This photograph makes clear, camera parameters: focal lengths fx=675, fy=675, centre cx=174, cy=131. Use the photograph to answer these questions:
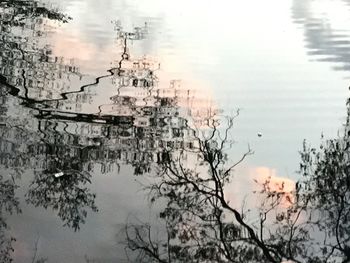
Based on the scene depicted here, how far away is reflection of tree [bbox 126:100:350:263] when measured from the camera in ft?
23.9

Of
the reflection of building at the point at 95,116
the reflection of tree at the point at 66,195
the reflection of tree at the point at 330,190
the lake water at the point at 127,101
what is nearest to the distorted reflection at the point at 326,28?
the lake water at the point at 127,101

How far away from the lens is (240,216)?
8000 mm

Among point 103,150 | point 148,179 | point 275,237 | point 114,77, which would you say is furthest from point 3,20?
point 275,237

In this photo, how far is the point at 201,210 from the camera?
26.8 ft

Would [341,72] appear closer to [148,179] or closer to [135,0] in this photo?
[148,179]

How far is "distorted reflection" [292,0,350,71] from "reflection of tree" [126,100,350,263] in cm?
589

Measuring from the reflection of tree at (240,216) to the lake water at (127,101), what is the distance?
25 cm

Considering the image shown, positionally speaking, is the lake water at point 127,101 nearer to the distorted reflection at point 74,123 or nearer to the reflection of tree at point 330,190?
the distorted reflection at point 74,123

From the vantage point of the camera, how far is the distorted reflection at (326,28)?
1525cm

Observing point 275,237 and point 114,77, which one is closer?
point 275,237

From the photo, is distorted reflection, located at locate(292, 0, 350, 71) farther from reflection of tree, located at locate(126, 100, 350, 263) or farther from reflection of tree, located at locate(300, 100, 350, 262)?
reflection of tree, located at locate(126, 100, 350, 263)

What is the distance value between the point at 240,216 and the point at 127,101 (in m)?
4.06

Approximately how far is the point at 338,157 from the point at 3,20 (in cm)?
961

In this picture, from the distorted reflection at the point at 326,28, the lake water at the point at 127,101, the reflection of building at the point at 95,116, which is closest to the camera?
the lake water at the point at 127,101
